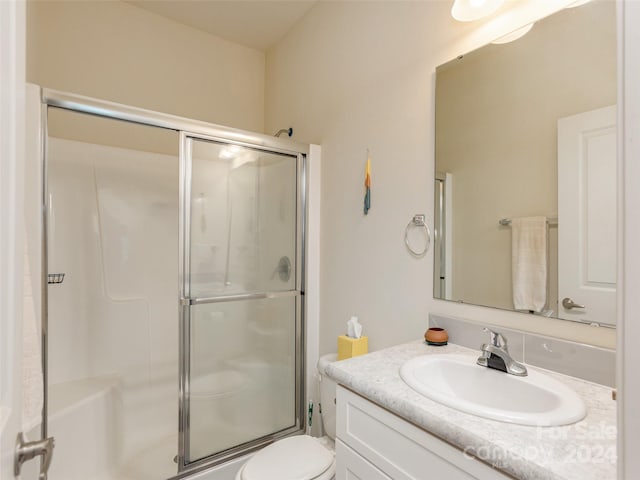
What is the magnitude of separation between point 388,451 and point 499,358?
0.45 meters

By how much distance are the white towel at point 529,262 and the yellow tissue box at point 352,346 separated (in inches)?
29.7

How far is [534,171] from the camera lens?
115 centimetres

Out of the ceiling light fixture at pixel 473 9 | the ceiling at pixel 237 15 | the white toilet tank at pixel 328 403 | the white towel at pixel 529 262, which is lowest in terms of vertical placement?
the white toilet tank at pixel 328 403

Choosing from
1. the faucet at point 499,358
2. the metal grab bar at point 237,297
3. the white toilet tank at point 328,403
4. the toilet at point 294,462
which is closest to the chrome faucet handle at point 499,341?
the faucet at point 499,358

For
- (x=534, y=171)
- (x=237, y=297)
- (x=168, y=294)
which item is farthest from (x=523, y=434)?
(x=168, y=294)

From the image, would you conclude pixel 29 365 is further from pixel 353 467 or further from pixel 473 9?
pixel 473 9

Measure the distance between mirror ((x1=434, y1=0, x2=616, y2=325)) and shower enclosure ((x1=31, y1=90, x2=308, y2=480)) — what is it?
3.39 feet

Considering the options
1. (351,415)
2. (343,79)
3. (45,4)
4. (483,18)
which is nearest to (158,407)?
(351,415)

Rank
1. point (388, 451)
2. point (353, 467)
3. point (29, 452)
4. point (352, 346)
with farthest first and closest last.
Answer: point (352, 346), point (353, 467), point (388, 451), point (29, 452)

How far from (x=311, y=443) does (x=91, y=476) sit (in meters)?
1.21

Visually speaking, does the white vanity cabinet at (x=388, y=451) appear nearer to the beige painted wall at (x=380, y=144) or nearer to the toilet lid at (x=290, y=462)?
the toilet lid at (x=290, y=462)

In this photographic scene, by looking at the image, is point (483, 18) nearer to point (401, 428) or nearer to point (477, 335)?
point (477, 335)

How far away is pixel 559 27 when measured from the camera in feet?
3.57

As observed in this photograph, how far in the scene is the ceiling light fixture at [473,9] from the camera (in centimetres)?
120
